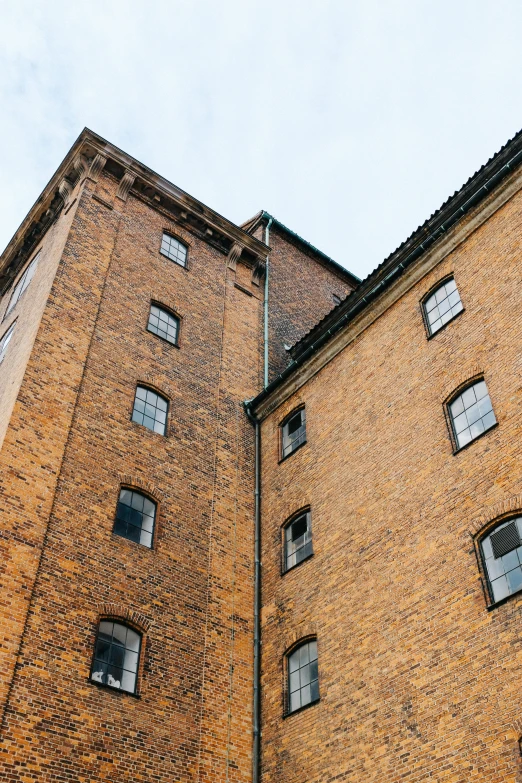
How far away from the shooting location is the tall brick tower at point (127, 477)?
45.1 ft

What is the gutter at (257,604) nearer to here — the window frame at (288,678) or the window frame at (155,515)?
the window frame at (288,678)

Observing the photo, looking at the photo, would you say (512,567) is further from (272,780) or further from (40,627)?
(40,627)

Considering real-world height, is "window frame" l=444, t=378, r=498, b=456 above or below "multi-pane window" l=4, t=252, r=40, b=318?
below

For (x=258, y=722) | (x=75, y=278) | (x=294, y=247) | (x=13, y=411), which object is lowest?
(x=258, y=722)

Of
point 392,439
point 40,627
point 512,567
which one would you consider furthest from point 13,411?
point 512,567

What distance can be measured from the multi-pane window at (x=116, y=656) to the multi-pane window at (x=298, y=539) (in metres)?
3.90

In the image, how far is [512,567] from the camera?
1185 cm

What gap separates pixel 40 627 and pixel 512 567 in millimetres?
8050

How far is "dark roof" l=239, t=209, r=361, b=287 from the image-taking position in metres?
28.5

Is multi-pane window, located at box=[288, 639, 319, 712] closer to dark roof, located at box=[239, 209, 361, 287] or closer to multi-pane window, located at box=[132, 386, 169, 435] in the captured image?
multi-pane window, located at box=[132, 386, 169, 435]

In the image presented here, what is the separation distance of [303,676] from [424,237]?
965cm

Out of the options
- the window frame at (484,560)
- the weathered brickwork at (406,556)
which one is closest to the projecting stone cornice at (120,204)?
the weathered brickwork at (406,556)

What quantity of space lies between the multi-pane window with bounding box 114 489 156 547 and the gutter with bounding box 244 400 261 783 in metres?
2.77

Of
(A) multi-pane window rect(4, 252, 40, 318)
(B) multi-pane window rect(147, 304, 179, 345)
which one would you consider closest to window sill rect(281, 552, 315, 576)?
(B) multi-pane window rect(147, 304, 179, 345)
